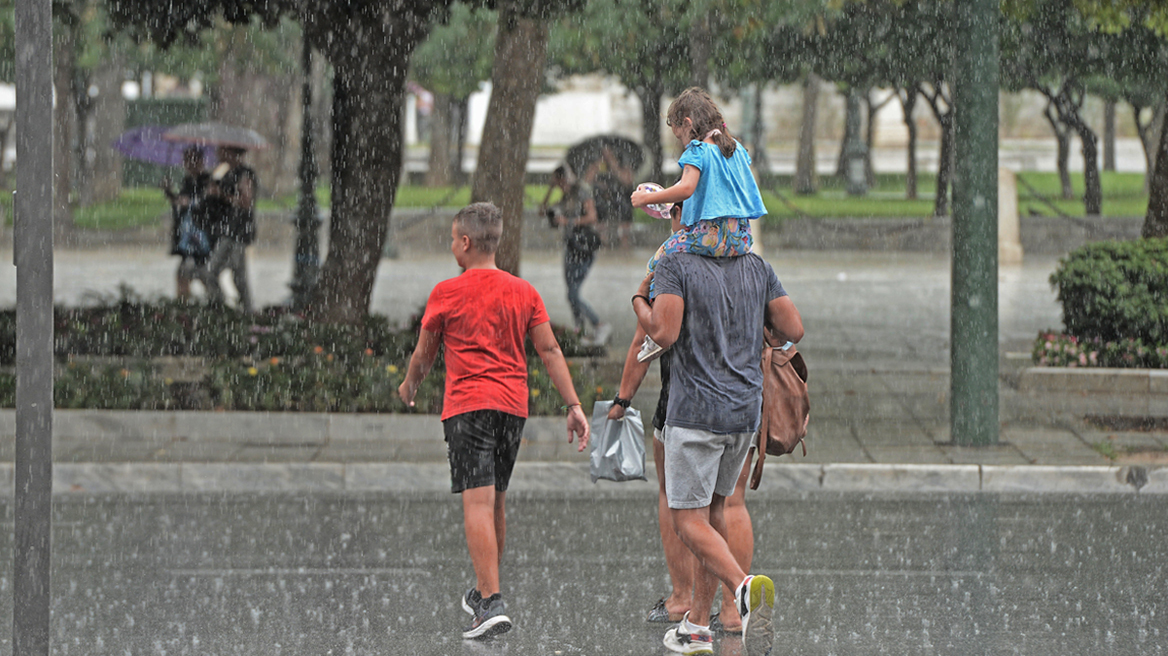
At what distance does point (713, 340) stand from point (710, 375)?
120mm

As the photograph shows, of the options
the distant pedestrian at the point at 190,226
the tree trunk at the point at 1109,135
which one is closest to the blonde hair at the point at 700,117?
the distant pedestrian at the point at 190,226

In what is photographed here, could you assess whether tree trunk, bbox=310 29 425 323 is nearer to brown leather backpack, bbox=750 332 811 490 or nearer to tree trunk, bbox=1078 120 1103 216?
brown leather backpack, bbox=750 332 811 490

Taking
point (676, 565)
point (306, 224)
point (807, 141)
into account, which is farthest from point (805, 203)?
point (676, 565)

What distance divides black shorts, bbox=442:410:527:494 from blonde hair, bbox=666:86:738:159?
1.28m

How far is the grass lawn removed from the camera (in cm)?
3312

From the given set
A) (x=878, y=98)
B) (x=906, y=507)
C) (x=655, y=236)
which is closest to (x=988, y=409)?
(x=906, y=507)

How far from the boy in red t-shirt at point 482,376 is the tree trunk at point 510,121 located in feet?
25.4

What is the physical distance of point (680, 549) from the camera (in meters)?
5.93

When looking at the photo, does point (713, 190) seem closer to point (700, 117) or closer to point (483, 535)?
point (700, 117)

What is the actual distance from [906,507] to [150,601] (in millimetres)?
4045

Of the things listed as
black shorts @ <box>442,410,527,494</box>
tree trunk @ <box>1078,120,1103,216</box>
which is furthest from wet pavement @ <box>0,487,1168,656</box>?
tree trunk @ <box>1078,120,1103,216</box>

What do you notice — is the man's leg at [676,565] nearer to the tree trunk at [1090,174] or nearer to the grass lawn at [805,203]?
the grass lawn at [805,203]

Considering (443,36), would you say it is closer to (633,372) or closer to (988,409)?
(988,409)

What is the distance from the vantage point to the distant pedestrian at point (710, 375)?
5.36m
